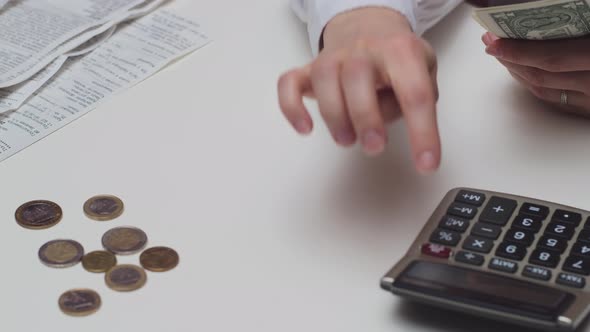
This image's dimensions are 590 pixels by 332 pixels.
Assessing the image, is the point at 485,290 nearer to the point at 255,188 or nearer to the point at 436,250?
the point at 436,250

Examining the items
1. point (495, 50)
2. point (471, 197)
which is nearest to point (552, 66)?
point (495, 50)

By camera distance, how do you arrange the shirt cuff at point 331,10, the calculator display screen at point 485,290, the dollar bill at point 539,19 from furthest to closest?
the shirt cuff at point 331,10, the dollar bill at point 539,19, the calculator display screen at point 485,290

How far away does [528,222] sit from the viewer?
18.9 inches

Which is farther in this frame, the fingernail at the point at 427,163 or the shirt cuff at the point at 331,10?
the shirt cuff at the point at 331,10

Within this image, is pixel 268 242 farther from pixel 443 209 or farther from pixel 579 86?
pixel 579 86

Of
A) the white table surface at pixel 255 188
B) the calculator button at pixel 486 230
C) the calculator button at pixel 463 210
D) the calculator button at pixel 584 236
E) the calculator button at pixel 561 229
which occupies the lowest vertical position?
the calculator button at pixel 584 236

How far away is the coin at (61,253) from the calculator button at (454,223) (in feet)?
0.67

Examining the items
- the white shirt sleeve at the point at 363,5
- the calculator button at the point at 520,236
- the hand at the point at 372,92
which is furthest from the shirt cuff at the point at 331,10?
the calculator button at the point at 520,236

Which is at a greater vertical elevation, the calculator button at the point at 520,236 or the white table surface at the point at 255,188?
the white table surface at the point at 255,188

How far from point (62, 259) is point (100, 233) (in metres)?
0.03

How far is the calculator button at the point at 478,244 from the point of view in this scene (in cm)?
46

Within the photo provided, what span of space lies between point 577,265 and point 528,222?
45 mm

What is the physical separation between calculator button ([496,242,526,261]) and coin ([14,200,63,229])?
257 millimetres

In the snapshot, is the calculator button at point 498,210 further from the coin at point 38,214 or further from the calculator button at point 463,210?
the coin at point 38,214
